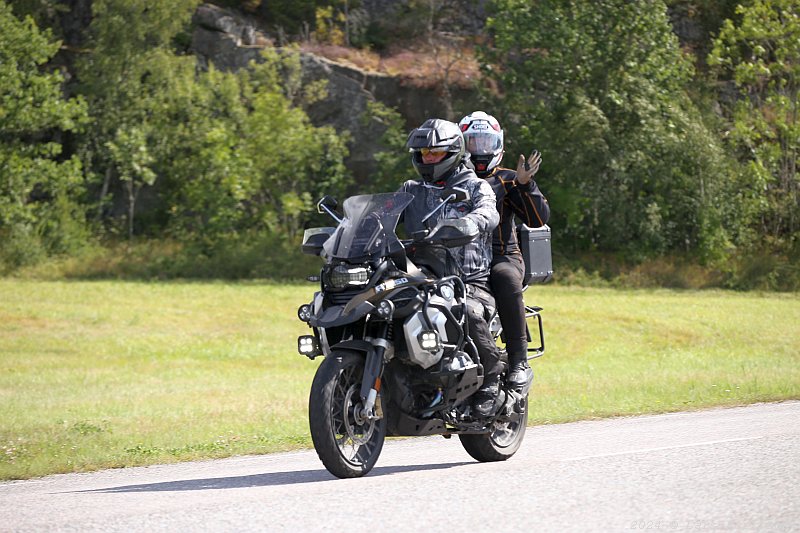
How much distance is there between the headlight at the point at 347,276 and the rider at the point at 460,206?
0.82m

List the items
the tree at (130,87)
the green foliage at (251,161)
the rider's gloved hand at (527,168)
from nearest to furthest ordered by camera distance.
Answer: the rider's gloved hand at (527,168)
the green foliage at (251,161)
the tree at (130,87)

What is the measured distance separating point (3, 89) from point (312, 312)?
39.1m

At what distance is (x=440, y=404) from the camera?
891 centimetres

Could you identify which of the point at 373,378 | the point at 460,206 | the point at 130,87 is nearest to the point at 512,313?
the point at 460,206

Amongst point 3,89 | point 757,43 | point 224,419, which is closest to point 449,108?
point 757,43

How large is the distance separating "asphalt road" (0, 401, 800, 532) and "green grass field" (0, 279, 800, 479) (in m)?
2.01

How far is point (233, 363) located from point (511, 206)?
16.9 meters

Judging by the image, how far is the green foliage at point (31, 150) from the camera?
44344mm

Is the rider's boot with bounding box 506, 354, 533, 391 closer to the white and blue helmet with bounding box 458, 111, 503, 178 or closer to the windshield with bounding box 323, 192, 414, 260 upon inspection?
the white and blue helmet with bounding box 458, 111, 503, 178

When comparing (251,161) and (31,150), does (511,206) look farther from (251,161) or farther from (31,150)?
(31,150)

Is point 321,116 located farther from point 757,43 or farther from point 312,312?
point 312,312

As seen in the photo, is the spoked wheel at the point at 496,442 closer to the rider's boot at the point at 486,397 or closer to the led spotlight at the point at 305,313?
the rider's boot at the point at 486,397

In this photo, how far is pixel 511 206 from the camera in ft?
33.2

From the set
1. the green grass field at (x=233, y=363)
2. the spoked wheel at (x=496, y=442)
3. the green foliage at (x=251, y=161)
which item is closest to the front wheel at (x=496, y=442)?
the spoked wheel at (x=496, y=442)
